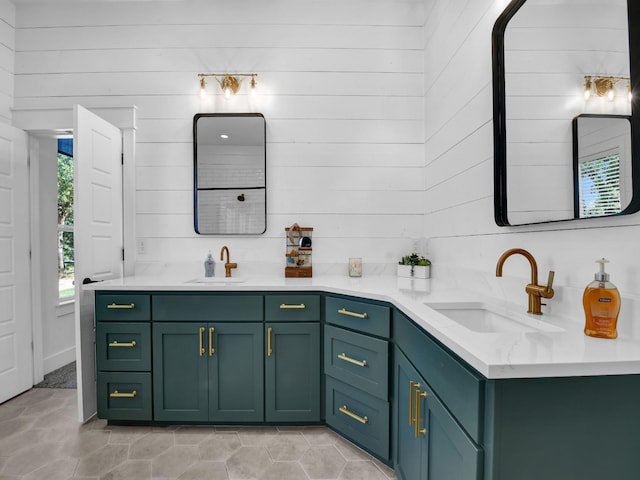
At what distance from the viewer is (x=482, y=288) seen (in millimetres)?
1742

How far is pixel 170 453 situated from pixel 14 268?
76.5 inches

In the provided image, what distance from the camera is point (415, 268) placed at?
7.48 ft

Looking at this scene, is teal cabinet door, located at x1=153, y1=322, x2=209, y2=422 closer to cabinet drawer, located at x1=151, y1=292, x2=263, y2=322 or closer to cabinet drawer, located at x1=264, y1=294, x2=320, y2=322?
cabinet drawer, located at x1=151, y1=292, x2=263, y2=322

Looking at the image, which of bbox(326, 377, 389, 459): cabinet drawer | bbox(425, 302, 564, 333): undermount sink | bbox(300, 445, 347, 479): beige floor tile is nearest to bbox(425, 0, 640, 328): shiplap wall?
bbox(425, 302, 564, 333): undermount sink

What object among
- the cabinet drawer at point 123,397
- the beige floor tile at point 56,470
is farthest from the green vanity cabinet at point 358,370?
the beige floor tile at point 56,470

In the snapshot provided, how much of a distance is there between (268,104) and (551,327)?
94.9 inches

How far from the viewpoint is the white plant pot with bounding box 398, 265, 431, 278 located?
2246mm

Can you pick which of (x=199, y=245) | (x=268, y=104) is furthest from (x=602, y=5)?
(x=199, y=245)

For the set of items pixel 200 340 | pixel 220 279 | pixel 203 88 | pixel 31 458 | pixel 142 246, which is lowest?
pixel 31 458

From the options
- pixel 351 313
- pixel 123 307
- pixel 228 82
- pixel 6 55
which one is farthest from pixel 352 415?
pixel 6 55

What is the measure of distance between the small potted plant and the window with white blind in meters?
1.18

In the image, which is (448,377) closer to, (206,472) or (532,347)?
(532,347)

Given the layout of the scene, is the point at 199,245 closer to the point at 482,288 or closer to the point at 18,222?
the point at 18,222

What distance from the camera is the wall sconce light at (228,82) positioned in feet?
8.52
